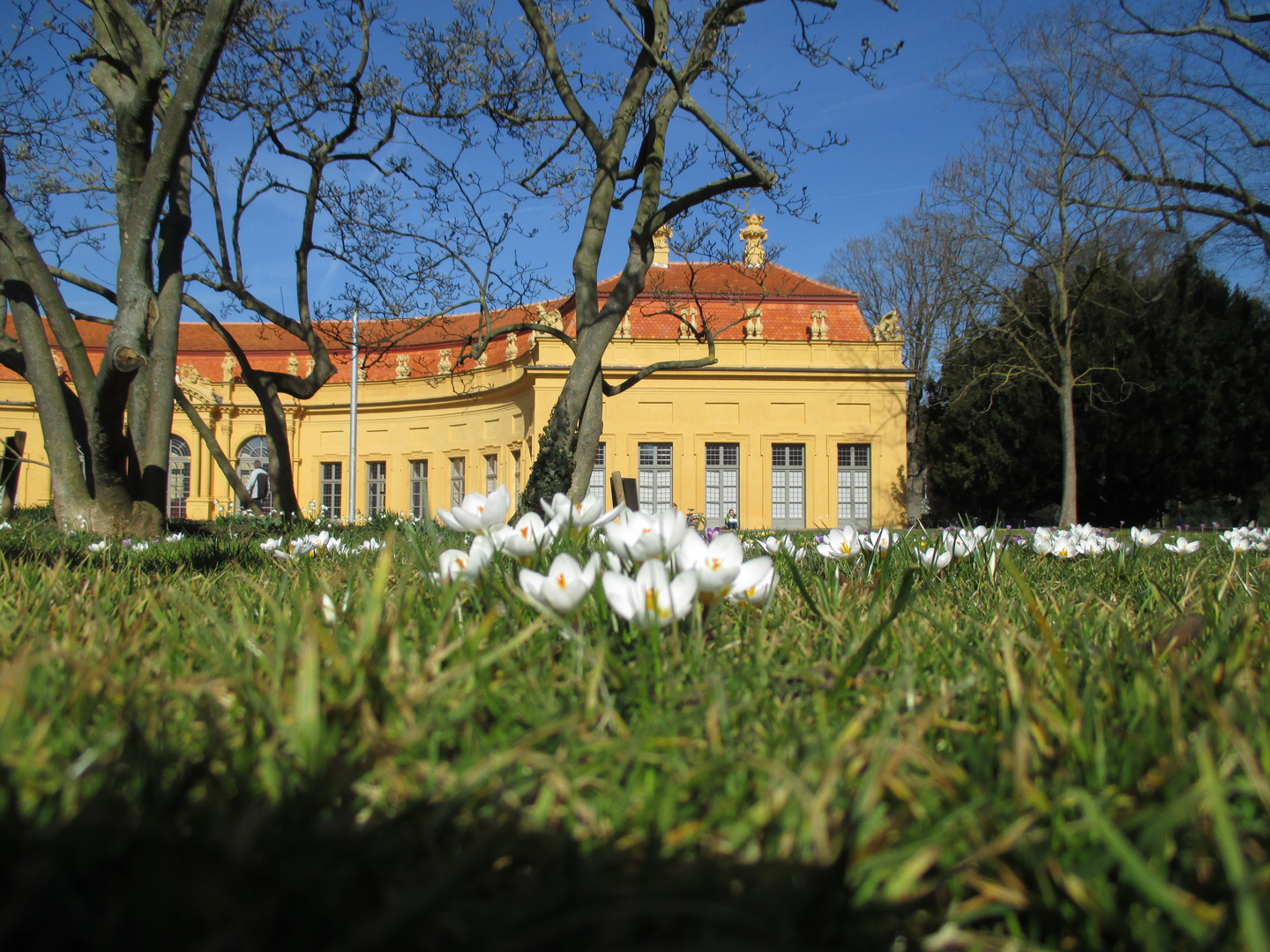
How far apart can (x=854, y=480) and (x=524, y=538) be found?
92.7ft

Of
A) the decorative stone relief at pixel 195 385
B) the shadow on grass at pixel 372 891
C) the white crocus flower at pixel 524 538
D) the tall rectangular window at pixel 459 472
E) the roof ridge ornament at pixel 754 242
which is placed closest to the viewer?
the shadow on grass at pixel 372 891

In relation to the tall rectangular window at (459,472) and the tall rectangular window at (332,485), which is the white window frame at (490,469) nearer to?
the tall rectangular window at (459,472)

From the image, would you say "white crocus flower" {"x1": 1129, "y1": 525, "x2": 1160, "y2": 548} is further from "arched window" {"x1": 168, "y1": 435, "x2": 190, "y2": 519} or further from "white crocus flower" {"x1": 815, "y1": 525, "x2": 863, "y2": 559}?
"arched window" {"x1": 168, "y1": 435, "x2": 190, "y2": 519}

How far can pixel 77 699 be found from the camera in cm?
89

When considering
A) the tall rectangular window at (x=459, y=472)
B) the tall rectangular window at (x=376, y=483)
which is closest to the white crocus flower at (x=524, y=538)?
the tall rectangular window at (x=459, y=472)

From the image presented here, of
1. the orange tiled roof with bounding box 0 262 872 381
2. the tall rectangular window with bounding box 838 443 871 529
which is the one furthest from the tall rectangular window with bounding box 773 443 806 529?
the orange tiled roof with bounding box 0 262 872 381

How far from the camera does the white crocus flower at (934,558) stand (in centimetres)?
232

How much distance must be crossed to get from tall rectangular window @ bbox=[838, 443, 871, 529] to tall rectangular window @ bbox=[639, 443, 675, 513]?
243 inches

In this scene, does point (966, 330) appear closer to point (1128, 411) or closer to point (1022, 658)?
point (1128, 411)

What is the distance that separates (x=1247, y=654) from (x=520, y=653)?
112 centimetres

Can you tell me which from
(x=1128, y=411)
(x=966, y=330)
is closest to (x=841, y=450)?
(x=966, y=330)

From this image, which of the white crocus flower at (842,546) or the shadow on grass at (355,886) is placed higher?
the white crocus flower at (842,546)

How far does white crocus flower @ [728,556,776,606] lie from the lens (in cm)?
140

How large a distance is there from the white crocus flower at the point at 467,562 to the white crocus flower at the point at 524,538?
0.03m
